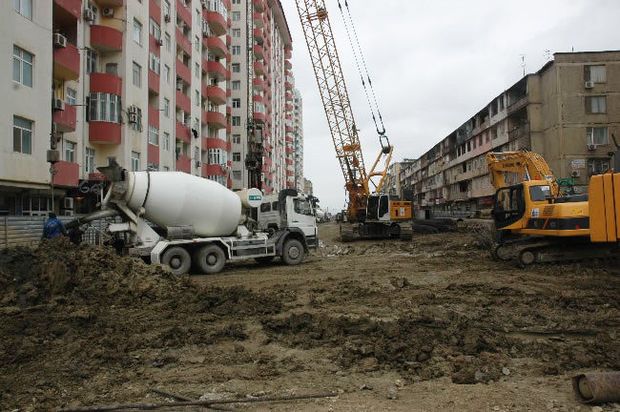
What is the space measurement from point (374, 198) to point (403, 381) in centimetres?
2658

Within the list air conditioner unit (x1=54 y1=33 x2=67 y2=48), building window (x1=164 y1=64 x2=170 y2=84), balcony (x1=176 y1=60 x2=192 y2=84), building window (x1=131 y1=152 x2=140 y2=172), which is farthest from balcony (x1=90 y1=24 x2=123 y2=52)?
balcony (x1=176 y1=60 x2=192 y2=84)

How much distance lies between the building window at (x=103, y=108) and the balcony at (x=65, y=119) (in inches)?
86.6

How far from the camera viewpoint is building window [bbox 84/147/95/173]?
26737 millimetres

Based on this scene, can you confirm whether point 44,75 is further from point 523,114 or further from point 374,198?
point 523,114

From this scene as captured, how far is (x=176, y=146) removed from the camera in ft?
129

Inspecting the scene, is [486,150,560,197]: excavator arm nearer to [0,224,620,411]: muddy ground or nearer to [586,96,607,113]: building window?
[0,224,620,411]: muddy ground

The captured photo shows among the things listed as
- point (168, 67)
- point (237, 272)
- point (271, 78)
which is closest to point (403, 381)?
point (237, 272)

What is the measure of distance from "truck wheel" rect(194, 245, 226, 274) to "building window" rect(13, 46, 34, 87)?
11.3m

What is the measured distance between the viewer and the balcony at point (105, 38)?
27.1 meters

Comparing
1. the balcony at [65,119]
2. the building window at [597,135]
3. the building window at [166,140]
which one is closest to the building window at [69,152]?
the balcony at [65,119]

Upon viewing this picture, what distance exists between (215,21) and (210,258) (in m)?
37.8

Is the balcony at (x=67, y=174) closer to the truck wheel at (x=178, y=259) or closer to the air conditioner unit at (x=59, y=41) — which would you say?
the air conditioner unit at (x=59, y=41)

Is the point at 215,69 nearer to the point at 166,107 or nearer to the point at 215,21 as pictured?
the point at 215,21

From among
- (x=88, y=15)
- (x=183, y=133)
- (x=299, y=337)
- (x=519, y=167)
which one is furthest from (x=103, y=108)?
(x=299, y=337)
